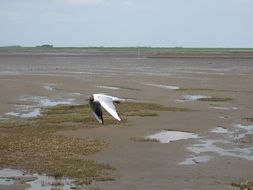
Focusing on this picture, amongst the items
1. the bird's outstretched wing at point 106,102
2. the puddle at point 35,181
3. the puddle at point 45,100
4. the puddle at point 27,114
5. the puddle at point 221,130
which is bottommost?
the puddle at point 221,130

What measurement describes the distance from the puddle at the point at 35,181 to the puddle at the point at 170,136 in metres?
6.33

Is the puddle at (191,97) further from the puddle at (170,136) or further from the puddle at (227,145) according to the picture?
the puddle at (170,136)

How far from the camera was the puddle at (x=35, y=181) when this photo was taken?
12.1 metres

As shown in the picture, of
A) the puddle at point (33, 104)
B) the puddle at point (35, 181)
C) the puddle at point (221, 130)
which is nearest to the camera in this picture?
the puddle at point (35, 181)

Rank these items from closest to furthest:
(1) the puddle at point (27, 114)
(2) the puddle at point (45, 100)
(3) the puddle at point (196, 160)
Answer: (3) the puddle at point (196, 160)
(1) the puddle at point (27, 114)
(2) the puddle at point (45, 100)

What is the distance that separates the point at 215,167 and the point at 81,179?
384 cm

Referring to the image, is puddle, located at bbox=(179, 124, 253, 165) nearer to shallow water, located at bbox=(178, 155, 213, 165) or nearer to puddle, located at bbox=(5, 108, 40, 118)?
shallow water, located at bbox=(178, 155, 213, 165)

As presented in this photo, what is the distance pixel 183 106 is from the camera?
2919cm

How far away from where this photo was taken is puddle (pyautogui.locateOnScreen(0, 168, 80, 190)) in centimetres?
1212

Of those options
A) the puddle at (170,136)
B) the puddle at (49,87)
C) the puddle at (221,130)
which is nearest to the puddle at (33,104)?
the puddle at (49,87)

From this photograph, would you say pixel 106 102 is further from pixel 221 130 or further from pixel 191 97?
pixel 191 97

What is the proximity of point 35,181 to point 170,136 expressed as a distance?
7956 millimetres

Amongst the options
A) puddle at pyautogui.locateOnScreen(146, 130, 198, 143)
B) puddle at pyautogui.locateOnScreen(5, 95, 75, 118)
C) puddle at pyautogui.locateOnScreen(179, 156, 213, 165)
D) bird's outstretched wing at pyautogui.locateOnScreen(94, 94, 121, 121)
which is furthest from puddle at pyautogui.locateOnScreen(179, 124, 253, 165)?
puddle at pyautogui.locateOnScreen(5, 95, 75, 118)

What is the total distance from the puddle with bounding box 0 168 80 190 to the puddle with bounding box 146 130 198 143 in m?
6.33
